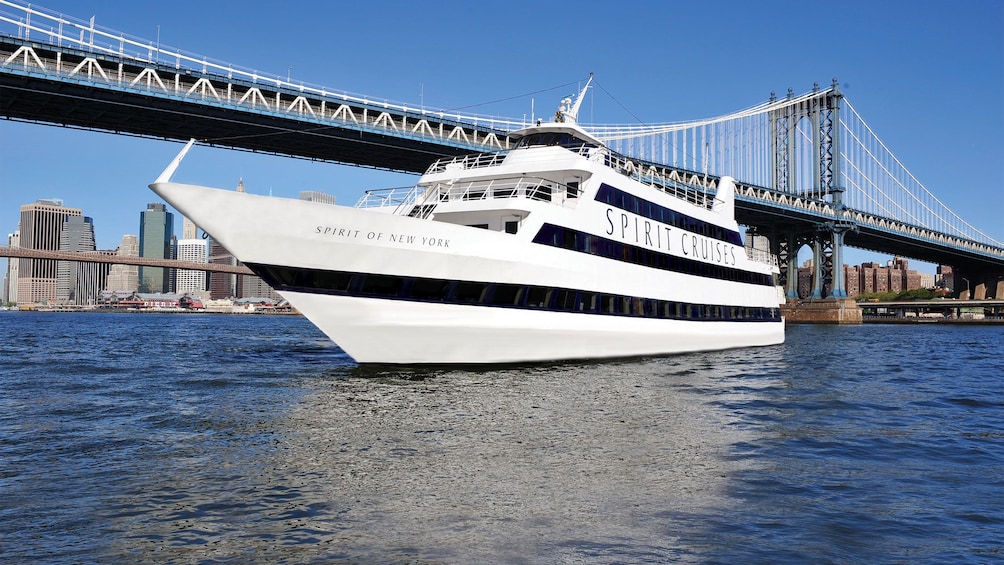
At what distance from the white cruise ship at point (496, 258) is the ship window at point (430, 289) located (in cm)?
3

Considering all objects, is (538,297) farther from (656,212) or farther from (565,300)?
(656,212)

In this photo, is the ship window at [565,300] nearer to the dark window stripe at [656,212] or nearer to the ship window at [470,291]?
the ship window at [470,291]

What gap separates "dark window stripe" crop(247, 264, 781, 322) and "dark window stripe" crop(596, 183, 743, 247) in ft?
9.91

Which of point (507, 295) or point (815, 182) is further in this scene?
point (815, 182)

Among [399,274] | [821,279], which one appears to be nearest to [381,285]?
[399,274]

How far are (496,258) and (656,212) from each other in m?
8.80

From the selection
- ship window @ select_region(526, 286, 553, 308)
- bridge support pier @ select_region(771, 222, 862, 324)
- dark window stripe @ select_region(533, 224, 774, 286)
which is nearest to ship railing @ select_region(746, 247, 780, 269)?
dark window stripe @ select_region(533, 224, 774, 286)

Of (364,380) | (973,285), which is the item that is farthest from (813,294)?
(364,380)

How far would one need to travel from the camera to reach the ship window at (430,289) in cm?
1664

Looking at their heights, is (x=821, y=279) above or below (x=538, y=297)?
above

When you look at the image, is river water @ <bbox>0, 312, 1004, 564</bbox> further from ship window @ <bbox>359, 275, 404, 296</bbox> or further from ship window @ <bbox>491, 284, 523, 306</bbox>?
ship window @ <bbox>491, 284, 523, 306</bbox>

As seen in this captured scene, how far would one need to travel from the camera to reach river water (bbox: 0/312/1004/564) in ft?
19.0

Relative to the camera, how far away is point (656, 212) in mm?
24156

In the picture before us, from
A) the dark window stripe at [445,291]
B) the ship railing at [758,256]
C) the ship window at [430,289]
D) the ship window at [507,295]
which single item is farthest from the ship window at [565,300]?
the ship railing at [758,256]
